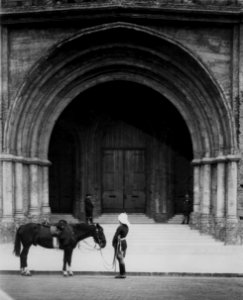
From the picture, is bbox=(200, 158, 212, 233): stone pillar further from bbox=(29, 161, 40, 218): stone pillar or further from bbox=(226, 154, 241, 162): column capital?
bbox=(29, 161, 40, 218): stone pillar

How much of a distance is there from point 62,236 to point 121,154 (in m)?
8.09

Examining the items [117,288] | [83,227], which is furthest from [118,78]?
[117,288]

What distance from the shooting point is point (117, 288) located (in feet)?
32.5

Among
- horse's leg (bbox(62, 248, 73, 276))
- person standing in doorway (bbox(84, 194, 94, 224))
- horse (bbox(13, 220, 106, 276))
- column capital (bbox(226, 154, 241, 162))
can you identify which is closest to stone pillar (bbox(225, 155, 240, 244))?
column capital (bbox(226, 154, 241, 162))

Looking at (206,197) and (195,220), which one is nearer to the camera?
(206,197)

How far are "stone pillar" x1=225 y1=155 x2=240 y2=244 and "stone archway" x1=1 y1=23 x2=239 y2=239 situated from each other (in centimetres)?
3

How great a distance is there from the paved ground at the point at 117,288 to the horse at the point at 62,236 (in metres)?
0.35

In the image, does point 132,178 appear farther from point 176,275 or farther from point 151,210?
point 176,275

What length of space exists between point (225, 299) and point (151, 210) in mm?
9840

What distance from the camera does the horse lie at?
444 inches

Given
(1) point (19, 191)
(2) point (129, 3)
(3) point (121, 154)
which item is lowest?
(1) point (19, 191)

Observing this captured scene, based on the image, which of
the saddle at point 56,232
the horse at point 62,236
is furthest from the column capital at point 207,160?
the saddle at point 56,232

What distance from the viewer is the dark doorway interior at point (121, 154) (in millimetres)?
18875

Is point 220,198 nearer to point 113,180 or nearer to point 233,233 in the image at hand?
point 233,233
